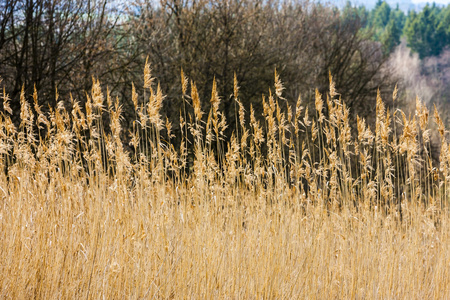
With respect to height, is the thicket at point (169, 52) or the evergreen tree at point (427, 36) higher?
the evergreen tree at point (427, 36)

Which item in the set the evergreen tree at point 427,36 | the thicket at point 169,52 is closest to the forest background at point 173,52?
the thicket at point 169,52

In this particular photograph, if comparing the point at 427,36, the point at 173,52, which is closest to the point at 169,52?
the point at 173,52

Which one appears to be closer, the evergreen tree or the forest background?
the forest background

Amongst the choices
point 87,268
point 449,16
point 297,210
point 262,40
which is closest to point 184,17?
point 262,40

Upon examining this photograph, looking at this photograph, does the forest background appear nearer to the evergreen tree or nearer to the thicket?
the thicket

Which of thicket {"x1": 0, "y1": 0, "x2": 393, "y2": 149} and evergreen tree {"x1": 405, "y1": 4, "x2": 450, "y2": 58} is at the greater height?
evergreen tree {"x1": 405, "y1": 4, "x2": 450, "y2": 58}

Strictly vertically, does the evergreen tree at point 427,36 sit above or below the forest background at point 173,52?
above

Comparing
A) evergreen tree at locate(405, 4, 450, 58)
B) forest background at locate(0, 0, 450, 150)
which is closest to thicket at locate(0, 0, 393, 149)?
forest background at locate(0, 0, 450, 150)

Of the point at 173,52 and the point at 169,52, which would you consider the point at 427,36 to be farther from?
the point at 169,52

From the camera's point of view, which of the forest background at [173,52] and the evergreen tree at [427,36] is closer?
the forest background at [173,52]

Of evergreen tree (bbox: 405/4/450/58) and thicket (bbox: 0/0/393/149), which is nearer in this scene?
thicket (bbox: 0/0/393/149)

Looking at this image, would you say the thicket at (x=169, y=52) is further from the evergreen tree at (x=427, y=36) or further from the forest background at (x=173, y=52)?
the evergreen tree at (x=427, y=36)

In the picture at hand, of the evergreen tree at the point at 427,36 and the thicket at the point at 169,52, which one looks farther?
the evergreen tree at the point at 427,36

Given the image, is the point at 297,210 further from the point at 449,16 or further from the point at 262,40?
the point at 449,16
